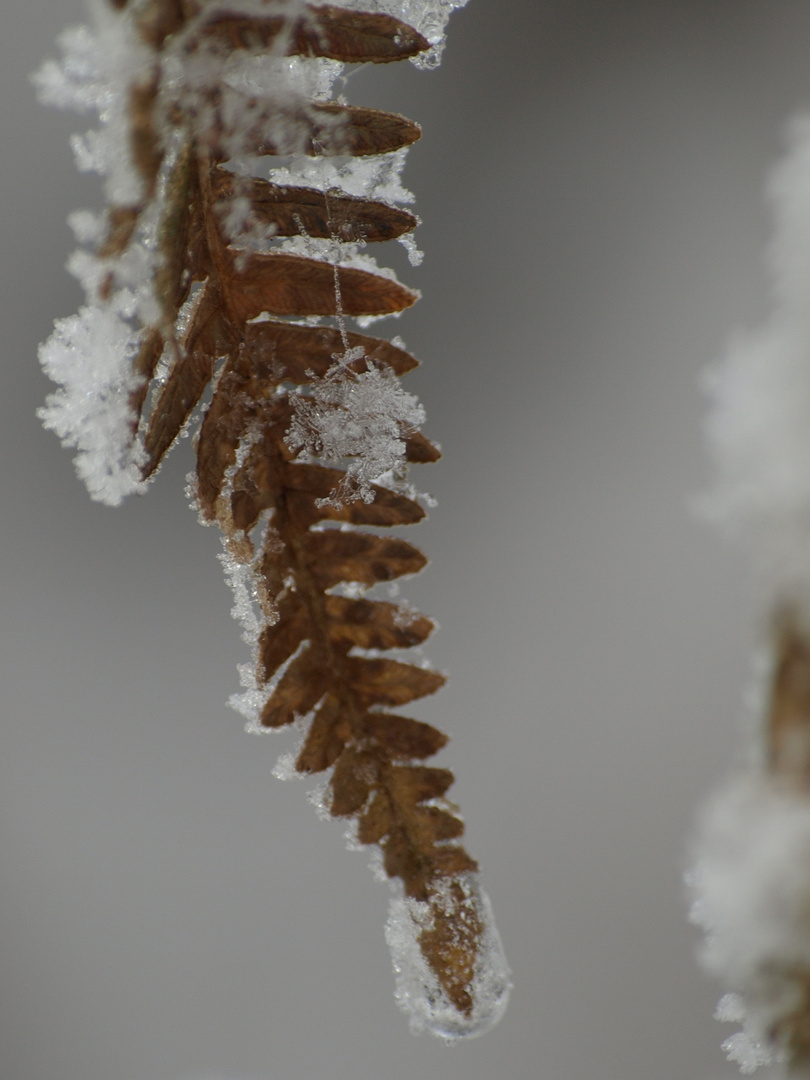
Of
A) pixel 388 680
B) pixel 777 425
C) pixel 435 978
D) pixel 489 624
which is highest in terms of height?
pixel 489 624

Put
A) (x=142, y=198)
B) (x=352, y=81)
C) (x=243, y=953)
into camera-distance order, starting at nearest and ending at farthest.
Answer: (x=142, y=198) → (x=352, y=81) → (x=243, y=953)

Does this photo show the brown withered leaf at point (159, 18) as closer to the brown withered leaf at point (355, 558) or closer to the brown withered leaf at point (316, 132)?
the brown withered leaf at point (316, 132)

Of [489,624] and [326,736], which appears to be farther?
[489,624]

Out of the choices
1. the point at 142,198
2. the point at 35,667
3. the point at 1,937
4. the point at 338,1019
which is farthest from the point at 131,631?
the point at 142,198

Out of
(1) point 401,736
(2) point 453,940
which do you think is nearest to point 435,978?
(2) point 453,940

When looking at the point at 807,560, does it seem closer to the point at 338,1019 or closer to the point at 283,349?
the point at 283,349

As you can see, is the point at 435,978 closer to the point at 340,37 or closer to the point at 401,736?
the point at 401,736
